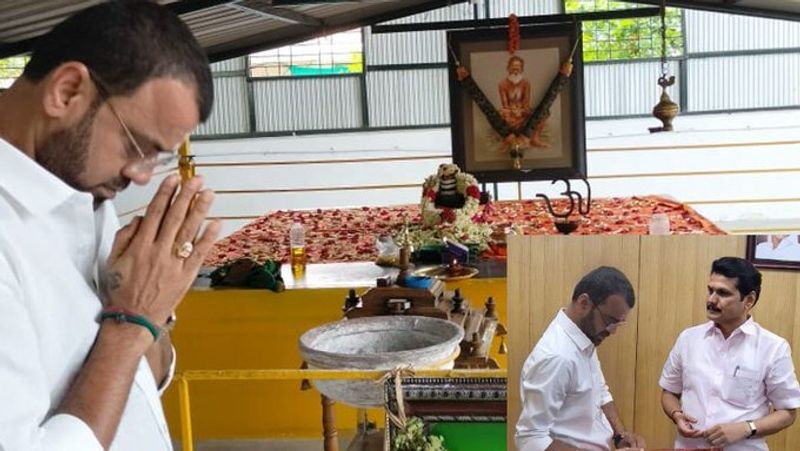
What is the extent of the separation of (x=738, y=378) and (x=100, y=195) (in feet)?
3.17

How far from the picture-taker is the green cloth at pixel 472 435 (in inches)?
56.6

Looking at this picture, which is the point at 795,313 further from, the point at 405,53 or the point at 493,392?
the point at 405,53

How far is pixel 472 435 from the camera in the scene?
4.77 ft

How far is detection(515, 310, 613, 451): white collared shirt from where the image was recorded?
1184mm

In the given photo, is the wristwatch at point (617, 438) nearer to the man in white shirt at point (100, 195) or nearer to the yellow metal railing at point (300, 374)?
the yellow metal railing at point (300, 374)

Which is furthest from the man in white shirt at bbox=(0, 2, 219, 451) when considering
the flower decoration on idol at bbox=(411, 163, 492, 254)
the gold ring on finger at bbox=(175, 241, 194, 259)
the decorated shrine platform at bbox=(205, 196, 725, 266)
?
the flower decoration on idol at bbox=(411, 163, 492, 254)

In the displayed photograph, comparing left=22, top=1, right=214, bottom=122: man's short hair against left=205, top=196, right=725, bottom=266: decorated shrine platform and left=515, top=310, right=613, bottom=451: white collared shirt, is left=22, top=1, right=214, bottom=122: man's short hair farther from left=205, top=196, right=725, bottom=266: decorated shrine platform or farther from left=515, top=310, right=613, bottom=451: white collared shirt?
left=205, top=196, right=725, bottom=266: decorated shrine platform

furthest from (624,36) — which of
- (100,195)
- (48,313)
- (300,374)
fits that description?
(48,313)

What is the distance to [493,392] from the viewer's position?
1.43 metres

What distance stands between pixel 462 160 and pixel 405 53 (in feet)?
19.0

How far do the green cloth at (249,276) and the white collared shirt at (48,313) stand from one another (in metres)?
3.54

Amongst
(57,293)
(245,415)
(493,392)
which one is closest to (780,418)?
(493,392)

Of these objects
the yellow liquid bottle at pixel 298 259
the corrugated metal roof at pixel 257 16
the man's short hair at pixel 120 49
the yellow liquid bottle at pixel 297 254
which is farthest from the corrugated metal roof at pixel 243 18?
the man's short hair at pixel 120 49

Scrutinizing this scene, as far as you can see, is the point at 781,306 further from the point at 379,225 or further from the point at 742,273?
the point at 379,225
